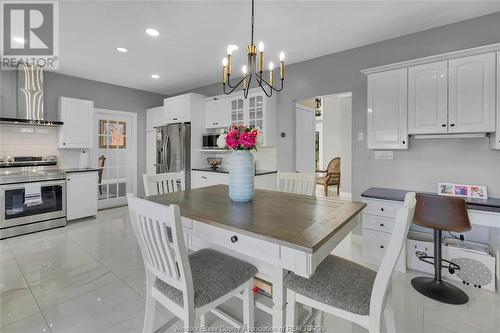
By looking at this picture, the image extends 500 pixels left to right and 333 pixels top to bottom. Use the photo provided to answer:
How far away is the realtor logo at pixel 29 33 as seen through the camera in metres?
2.48

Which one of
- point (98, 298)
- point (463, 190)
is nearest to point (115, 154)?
point (98, 298)

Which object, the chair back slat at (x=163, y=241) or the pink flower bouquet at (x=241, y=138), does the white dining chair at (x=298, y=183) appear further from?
the chair back slat at (x=163, y=241)

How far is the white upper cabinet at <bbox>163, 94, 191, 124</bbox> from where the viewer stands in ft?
15.4

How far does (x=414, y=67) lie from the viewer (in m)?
2.66

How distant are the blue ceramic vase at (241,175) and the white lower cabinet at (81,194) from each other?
3600mm

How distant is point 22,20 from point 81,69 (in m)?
1.53

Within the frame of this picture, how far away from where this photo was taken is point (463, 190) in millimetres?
2621

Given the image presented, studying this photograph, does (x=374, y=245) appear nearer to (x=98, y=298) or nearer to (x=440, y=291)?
(x=440, y=291)

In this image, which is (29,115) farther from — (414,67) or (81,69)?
(414,67)

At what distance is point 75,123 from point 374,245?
196 inches

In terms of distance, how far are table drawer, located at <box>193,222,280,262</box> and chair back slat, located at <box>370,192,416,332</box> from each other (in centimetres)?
46

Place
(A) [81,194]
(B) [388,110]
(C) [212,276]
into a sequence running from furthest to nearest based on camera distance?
1. (A) [81,194]
2. (B) [388,110]
3. (C) [212,276]

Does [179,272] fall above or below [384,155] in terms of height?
below

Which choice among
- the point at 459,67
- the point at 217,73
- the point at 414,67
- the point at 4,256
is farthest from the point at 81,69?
the point at 459,67
